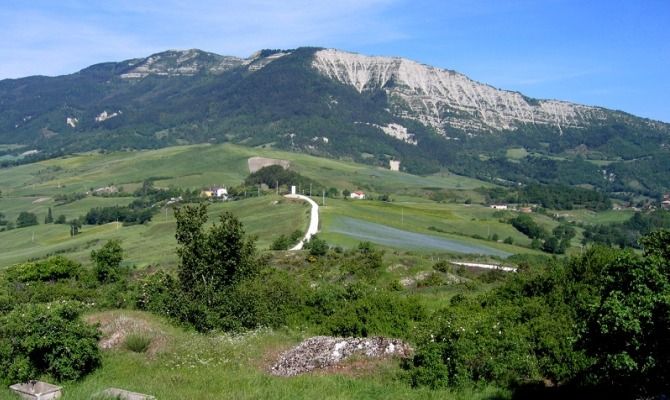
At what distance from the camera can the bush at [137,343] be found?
21234 mm

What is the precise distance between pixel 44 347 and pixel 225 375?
16.2 ft

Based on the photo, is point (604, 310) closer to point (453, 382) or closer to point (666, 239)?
point (666, 239)

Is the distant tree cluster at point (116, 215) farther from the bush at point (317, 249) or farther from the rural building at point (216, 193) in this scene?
the bush at point (317, 249)

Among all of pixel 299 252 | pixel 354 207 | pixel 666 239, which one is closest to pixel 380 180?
pixel 354 207

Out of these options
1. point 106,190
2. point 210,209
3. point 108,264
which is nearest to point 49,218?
point 106,190

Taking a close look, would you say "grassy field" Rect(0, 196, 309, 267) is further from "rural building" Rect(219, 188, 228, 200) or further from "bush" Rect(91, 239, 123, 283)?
"rural building" Rect(219, 188, 228, 200)

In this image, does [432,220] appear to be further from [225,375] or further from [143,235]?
[225,375]

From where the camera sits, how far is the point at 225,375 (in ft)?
58.9

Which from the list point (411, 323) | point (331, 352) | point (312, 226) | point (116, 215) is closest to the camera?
point (331, 352)

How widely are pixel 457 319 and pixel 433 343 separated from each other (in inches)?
48.2

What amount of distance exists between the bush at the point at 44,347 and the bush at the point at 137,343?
95.3 inches

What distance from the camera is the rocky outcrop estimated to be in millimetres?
19188

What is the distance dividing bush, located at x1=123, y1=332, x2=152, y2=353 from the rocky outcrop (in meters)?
4.43

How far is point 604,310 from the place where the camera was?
1302 centimetres
